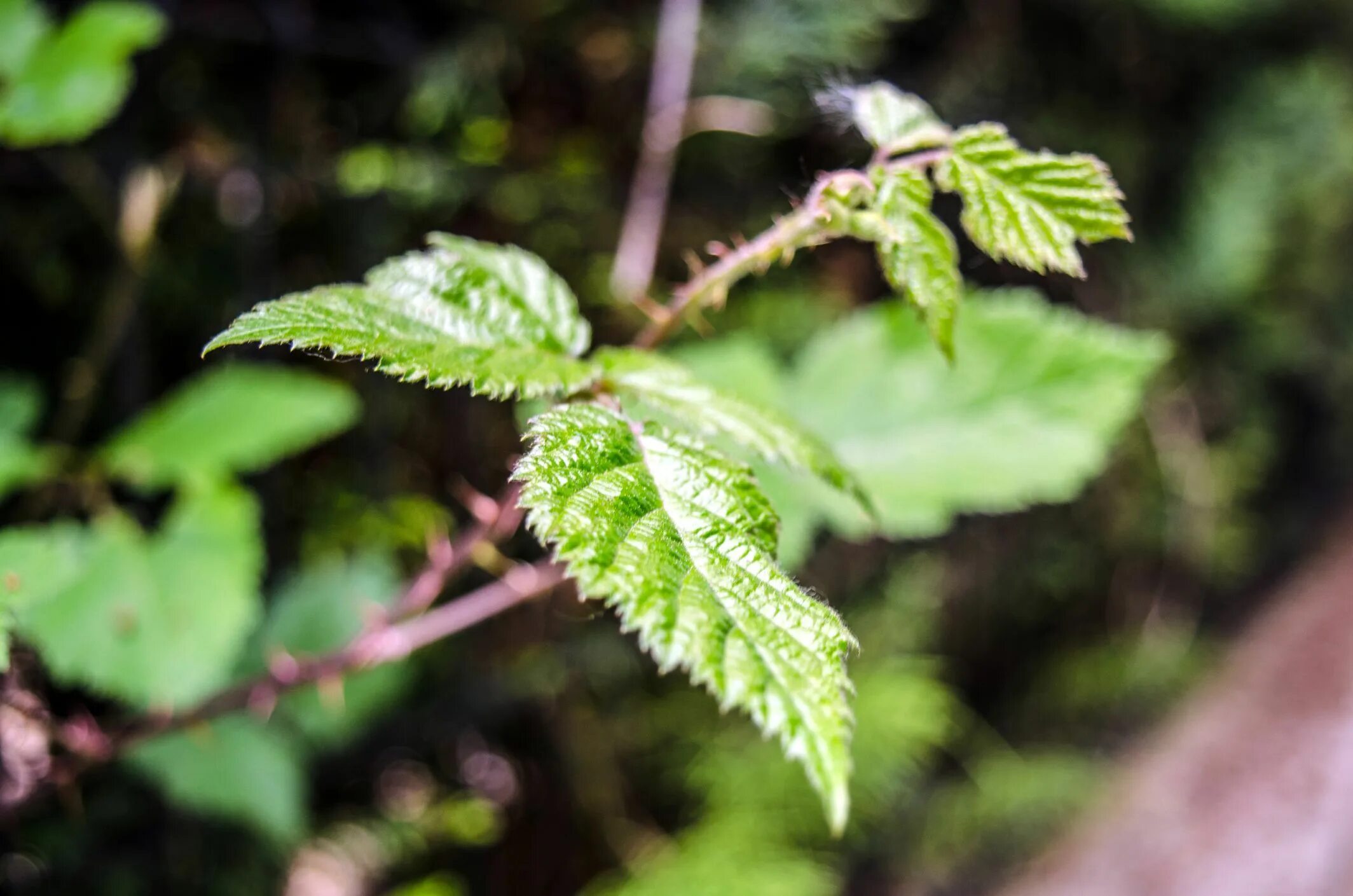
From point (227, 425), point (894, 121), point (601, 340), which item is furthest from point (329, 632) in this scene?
point (894, 121)

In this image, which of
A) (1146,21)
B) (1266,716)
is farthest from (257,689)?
(1266,716)

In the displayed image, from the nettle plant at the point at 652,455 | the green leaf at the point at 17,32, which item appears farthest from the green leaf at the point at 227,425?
the green leaf at the point at 17,32

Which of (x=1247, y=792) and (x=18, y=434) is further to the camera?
(x=1247, y=792)

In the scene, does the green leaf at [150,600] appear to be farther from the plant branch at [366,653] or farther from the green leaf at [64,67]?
the green leaf at [64,67]

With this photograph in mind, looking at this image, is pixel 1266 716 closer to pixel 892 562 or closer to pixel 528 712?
pixel 892 562

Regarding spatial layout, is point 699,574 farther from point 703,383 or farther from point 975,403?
point 975,403

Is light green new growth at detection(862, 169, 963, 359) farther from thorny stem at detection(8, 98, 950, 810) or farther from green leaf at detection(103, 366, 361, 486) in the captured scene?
green leaf at detection(103, 366, 361, 486)
